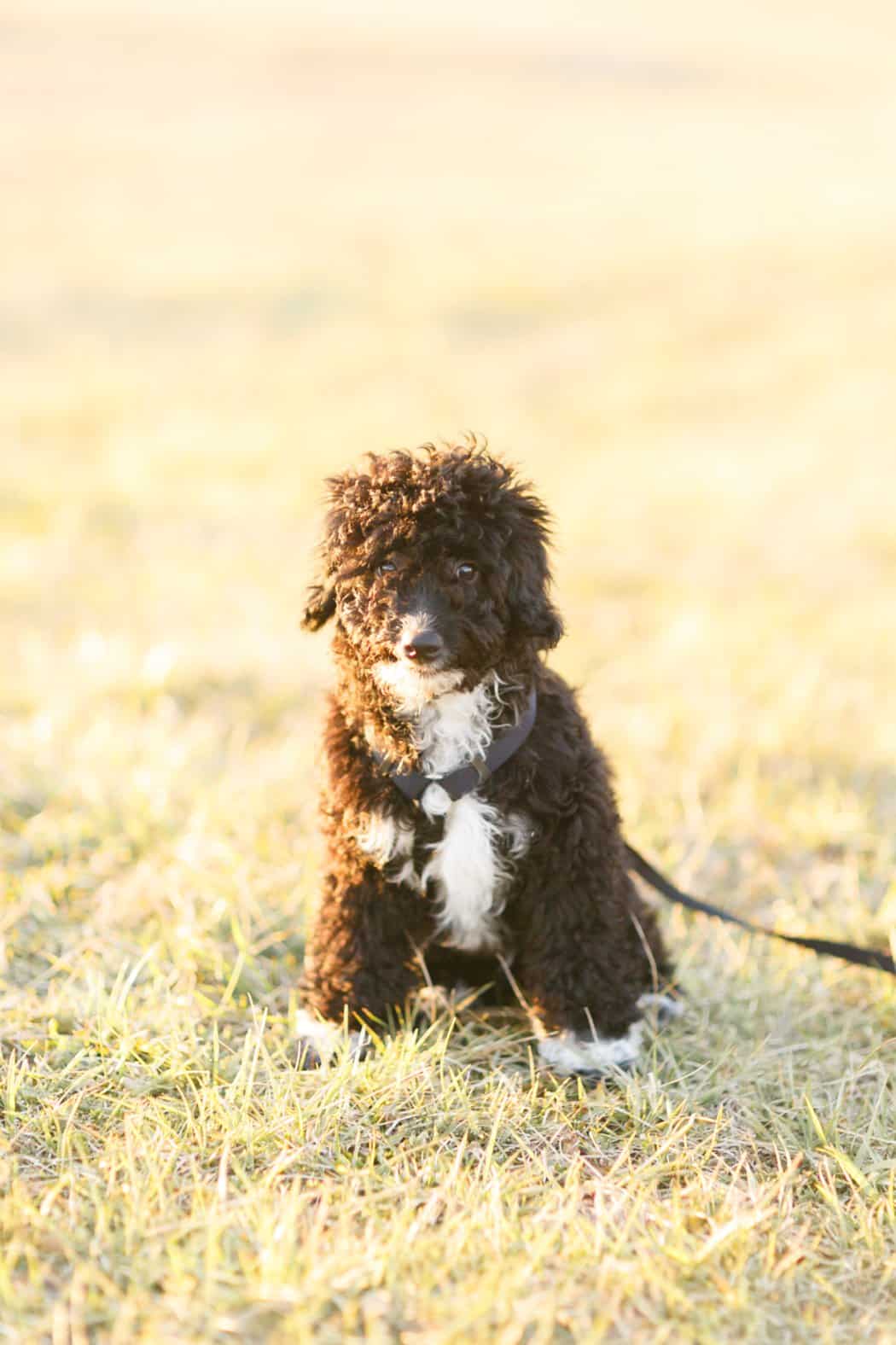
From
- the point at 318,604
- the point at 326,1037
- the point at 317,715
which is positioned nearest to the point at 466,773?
the point at 318,604

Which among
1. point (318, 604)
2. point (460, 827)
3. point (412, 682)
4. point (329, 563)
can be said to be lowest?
point (460, 827)

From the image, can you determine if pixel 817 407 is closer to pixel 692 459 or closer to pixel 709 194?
pixel 692 459

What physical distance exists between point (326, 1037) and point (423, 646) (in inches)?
50.0

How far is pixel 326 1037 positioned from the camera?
3588 mm

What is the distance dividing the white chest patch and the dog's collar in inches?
0.6

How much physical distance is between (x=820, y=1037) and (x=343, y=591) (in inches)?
84.1

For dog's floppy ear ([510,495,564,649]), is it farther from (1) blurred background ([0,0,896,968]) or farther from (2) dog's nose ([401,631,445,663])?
(1) blurred background ([0,0,896,968])

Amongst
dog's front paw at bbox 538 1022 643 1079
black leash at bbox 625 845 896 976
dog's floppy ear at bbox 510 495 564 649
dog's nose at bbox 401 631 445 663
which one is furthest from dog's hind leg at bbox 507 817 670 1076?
dog's nose at bbox 401 631 445 663

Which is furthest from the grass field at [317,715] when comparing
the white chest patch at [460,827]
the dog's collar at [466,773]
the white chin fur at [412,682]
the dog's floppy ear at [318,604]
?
the dog's floppy ear at [318,604]

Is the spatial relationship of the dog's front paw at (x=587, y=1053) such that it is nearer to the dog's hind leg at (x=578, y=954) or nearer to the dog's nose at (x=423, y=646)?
the dog's hind leg at (x=578, y=954)

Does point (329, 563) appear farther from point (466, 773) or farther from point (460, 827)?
point (460, 827)

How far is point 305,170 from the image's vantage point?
995 inches

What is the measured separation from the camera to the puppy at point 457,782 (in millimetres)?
3137

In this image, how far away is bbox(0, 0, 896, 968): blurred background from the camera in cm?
550
